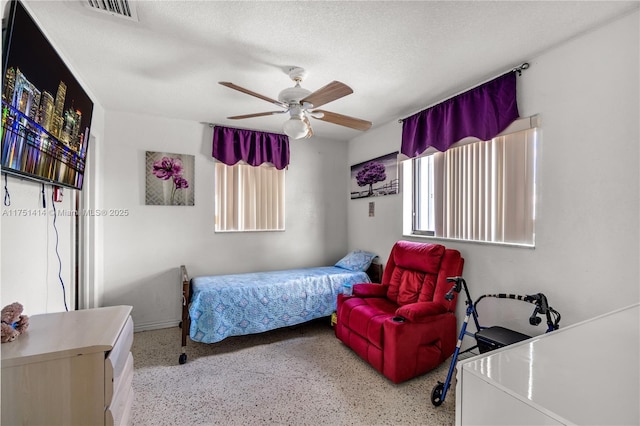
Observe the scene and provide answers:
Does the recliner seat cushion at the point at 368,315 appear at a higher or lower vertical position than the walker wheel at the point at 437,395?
higher

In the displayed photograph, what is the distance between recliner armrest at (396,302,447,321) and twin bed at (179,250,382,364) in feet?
3.92

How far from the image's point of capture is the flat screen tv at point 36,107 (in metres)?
1.32

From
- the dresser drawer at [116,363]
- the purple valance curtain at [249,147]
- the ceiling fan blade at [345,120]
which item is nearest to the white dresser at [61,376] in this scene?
the dresser drawer at [116,363]

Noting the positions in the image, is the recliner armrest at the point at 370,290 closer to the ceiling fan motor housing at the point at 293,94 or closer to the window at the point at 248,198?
the window at the point at 248,198

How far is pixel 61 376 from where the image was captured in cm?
114

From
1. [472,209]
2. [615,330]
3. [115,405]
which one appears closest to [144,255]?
[115,405]

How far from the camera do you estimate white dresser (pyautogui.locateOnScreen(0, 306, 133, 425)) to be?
108 centimetres

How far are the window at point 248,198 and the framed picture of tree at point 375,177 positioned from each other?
44.3 inches

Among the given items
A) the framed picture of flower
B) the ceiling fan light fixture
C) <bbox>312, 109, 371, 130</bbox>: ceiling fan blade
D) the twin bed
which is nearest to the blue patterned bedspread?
the twin bed

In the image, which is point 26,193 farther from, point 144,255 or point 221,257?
point 221,257

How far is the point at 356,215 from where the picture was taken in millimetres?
4316

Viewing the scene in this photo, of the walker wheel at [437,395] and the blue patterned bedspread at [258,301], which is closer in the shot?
the walker wheel at [437,395]

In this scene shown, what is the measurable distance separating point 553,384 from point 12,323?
6.81ft

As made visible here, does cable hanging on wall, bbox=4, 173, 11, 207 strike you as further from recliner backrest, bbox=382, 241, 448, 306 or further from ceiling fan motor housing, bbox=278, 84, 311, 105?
recliner backrest, bbox=382, 241, 448, 306
